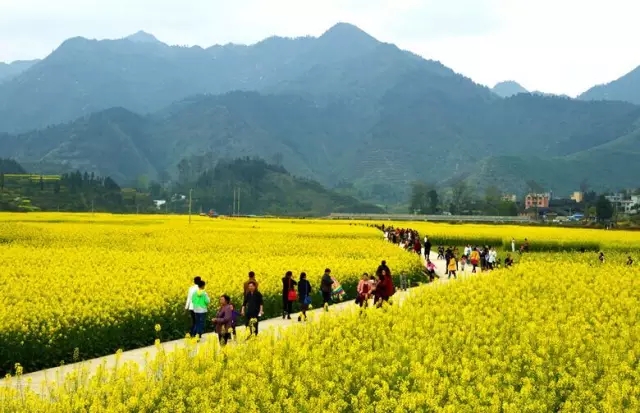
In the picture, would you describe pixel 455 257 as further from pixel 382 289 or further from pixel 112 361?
pixel 112 361

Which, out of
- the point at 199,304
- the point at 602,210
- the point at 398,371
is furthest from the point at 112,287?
the point at 602,210

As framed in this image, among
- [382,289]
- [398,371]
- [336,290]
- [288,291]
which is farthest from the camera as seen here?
[336,290]

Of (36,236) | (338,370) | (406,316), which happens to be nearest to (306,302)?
(406,316)

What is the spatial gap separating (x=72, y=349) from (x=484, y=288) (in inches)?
516

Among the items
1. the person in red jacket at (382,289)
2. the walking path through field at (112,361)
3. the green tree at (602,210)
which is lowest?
the walking path through field at (112,361)

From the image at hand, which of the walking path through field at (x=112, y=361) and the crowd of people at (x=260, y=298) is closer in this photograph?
the walking path through field at (x=112, y=361)

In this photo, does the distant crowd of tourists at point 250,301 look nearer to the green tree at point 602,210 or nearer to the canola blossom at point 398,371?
the canola blossom at point 398,371

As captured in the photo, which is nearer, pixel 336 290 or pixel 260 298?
pixel 260 298

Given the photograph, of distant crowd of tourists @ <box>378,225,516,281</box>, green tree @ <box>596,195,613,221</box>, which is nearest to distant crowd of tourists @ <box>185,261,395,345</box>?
distant crowd of tourists @ <box>378,225,516,281</box>

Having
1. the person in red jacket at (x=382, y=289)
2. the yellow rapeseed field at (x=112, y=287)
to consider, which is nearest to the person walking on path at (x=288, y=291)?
the yellow rapeseed field at (x=112, y=287)

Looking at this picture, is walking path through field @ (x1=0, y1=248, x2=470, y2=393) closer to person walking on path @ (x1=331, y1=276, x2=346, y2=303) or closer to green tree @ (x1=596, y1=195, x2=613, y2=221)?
person walking on path @ (x1=331, y1=276, x2=346, y2=303)

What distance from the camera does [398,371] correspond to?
471 inches

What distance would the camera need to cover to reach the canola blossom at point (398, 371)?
991 centimetres

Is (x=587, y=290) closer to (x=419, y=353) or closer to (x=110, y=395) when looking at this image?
(x=419, y=353)
